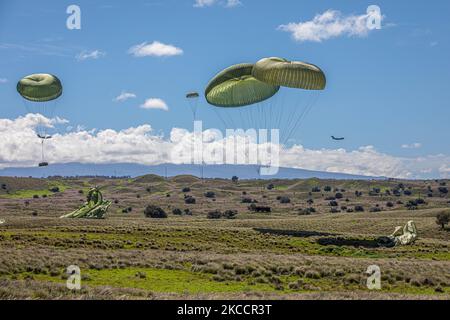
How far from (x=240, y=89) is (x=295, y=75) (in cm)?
903

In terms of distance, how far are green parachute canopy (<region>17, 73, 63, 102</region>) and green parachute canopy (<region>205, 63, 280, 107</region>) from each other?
1910 centimetres

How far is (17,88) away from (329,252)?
121 feet

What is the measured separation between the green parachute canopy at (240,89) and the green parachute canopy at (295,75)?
6.43 m

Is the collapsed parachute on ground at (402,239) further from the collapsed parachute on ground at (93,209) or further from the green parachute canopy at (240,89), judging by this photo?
the collapsed parachute on ground at (93,209)

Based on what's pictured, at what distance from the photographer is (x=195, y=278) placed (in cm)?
2928

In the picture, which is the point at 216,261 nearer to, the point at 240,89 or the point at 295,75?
the point at 295,75

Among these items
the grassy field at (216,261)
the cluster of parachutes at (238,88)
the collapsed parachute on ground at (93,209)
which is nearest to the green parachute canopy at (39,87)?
the grassy field at (216,261)

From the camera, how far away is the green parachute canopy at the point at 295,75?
1631 inches

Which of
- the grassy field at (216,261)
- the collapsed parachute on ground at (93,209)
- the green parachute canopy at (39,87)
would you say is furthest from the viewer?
the collapsed parachute on ground at (93,209)

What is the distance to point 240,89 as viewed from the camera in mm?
49625

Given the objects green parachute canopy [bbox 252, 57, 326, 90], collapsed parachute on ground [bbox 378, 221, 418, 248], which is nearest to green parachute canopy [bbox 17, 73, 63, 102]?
green parachute canopy [bbox 252, 57, 326, 90]

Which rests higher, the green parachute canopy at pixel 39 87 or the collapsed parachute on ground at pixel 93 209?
the green parachute canopy at pixel 39 87
